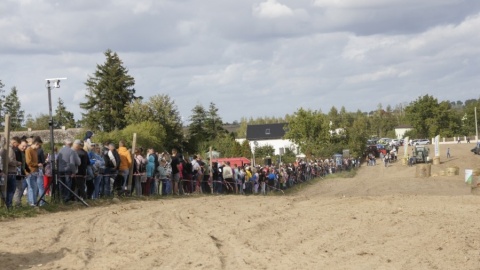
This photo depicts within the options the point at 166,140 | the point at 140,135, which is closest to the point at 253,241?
the point at 140,135

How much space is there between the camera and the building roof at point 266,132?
155750mm

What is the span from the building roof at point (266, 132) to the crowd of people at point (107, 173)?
121m

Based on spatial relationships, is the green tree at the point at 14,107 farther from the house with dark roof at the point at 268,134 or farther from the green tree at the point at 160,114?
the house with dark roof at the point at 268,134

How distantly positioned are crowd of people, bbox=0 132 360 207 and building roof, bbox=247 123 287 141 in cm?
12057

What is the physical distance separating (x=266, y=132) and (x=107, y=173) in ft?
453

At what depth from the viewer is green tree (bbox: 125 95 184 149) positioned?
8169cm

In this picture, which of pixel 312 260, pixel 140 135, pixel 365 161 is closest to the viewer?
pixel 312 260

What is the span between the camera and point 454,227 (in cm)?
1503

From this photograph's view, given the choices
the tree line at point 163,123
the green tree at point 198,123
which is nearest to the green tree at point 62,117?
the tree line at point 163,123

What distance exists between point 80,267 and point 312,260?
369cm

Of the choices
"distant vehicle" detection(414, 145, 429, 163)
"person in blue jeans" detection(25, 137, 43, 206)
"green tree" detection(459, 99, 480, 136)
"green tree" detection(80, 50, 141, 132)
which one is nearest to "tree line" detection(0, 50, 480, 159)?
"green tree" detection(80, 50, 141, 132)

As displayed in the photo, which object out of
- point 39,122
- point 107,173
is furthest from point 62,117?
point 107,173

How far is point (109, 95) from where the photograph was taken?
92625 mm

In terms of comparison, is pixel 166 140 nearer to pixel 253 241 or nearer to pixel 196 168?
pixel 196 168
